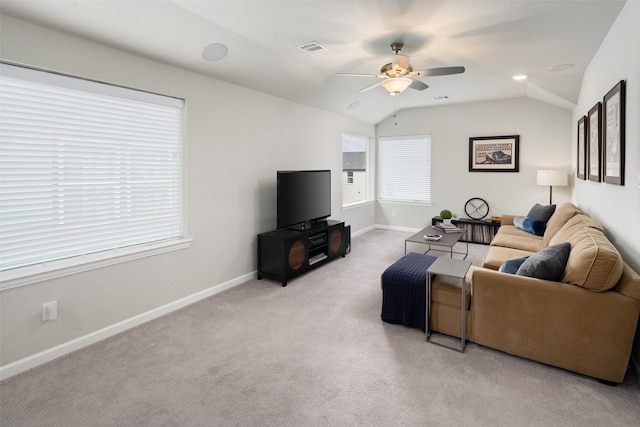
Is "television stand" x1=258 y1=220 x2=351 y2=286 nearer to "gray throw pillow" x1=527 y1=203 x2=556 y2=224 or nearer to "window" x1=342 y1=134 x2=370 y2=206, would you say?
"window" x1=342 y1=134 x2=370 y2=206

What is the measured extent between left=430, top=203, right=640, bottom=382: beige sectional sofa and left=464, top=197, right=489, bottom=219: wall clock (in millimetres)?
3842

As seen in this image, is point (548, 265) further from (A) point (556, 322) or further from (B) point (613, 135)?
(B) point (613, 135)

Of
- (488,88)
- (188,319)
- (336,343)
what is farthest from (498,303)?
(488,88)

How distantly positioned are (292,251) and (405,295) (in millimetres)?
1668

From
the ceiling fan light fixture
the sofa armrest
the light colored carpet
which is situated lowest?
the light colored carpet

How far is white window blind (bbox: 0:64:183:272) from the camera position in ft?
7.77

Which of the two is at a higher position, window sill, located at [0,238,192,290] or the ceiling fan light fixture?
the ceiling fan light fixture

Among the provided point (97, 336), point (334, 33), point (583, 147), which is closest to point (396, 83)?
point (334, 33)

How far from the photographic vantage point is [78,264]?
2652 mm

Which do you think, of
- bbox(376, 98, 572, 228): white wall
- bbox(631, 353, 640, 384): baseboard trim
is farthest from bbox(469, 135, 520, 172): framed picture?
bbox(631, 353, 640, 384): baseboard trim

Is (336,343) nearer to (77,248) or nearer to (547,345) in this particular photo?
(547,345)

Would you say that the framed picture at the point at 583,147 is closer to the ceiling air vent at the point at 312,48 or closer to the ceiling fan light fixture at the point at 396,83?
the ceiling fan light fixture at the point at 396,83

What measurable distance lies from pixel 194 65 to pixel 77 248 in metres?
2.02

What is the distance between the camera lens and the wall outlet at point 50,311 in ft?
8.16
